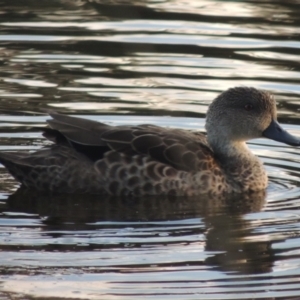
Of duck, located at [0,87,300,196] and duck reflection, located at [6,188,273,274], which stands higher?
duck, located at [0,87,300,196]

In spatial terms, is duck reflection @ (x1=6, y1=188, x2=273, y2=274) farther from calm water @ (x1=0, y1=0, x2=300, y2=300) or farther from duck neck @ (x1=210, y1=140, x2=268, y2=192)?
duck neck @ (x1=210, y1=140, x2=268, y2=192)

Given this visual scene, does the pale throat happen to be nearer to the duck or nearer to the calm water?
the duck

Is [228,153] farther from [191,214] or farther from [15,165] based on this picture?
A: [15,165]

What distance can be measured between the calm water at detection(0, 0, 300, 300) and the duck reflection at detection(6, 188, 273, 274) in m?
0.02

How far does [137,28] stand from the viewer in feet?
56.1

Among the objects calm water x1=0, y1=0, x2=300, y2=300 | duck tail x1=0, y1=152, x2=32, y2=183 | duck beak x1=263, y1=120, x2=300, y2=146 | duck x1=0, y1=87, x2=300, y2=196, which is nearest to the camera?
calm water x1=0, y1=0, x2=300, y2=300

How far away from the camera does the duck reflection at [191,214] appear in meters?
9.21

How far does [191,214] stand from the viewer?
34.6ft

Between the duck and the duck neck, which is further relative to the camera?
the duck neck

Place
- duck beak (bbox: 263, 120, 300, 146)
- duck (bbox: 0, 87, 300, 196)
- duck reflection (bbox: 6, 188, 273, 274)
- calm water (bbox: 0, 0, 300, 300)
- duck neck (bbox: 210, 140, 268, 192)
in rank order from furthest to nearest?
duck beak (bbox: 263, 120, 300, 146), duck neck (bbox: 210, 140, 268, 192), duck (bbox: 0, 87, 300, 196), duck reflection (bbox: 6, 188, 273, 274), calm water (bbox: 0, 0, 300, 300)

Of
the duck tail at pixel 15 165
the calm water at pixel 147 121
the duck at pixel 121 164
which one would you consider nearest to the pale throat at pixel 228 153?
the duck at pixel 121 164

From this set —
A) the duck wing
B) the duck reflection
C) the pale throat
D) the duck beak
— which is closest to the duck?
the duck wing

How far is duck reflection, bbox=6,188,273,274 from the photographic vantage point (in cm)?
921

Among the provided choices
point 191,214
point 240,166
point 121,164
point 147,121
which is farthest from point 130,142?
point 147,121
